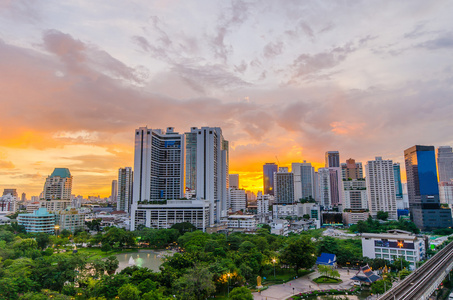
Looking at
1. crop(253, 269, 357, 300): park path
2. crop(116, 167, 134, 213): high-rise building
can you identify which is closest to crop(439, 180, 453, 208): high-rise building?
crop(253, 269, 357, 300): park path

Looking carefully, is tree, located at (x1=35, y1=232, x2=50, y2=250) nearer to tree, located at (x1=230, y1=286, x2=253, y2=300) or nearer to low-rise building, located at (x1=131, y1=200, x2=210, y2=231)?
low-rise building, located at (x1=131, y1=200, x2=210, y2=231)

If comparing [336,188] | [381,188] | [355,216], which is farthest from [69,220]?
[336,188]

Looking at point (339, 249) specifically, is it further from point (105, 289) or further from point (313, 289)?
point (105, 289)

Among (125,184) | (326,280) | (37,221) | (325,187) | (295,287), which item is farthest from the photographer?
(125,184)

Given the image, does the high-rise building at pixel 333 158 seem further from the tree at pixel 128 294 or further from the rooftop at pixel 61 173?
the tree at pixel 128 294

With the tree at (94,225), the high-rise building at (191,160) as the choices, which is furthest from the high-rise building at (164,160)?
the tree at (94,225)

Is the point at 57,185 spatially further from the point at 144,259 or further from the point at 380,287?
the point at 380,287

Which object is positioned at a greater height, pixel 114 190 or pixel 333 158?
pixel 333 158
